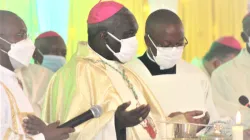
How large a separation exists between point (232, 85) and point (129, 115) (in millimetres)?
1465

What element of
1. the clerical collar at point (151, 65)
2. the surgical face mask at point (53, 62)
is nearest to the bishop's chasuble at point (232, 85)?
the clerical collar at point (151, 65)

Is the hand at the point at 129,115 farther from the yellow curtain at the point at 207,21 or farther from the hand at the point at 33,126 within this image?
the yellow curtain at the point at 207,21

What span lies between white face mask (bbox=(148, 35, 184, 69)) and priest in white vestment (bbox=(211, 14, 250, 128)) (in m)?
0.63

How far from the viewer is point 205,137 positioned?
233 cm

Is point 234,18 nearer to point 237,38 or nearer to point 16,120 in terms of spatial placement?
point 237,38

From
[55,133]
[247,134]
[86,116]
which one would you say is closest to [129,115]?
[86,116]

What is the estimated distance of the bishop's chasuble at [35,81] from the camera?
303cm

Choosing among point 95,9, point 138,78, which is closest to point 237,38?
point 138,78

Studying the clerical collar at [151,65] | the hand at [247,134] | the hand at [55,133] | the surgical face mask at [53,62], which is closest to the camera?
the hand at [55,133]

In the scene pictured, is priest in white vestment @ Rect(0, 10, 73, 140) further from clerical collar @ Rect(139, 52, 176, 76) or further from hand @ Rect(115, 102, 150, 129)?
clerical collar @ Rect(139, 52, 176, 76)

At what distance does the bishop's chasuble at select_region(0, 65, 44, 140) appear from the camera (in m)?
2.48

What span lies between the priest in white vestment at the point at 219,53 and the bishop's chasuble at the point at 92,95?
2.94 feet

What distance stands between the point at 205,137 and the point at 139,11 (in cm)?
142

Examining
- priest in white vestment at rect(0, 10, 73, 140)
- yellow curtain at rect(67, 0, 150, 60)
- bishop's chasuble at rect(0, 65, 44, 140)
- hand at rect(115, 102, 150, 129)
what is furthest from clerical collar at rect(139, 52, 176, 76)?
bishop's chasuble at rect(0, 65, 44, 140)
